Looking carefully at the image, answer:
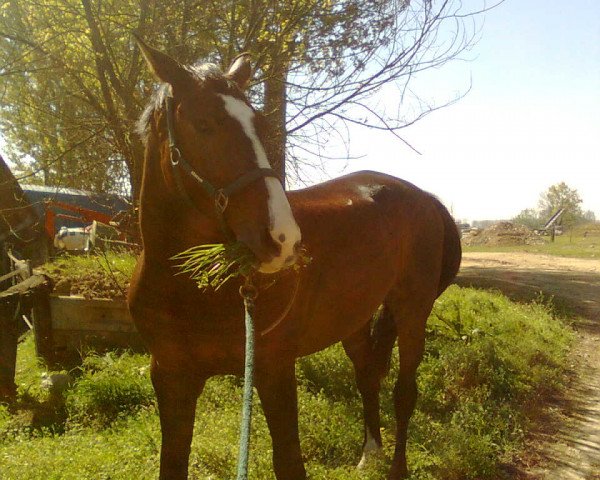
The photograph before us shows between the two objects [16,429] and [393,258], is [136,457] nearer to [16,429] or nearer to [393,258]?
[16,429]

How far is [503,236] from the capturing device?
29.9m

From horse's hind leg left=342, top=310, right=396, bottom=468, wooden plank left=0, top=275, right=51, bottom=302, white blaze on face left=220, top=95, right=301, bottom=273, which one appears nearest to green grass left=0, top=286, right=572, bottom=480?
horse's hind leg left=342, top=310, right=396, bottom=468

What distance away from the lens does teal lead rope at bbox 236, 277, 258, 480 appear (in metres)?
1.62

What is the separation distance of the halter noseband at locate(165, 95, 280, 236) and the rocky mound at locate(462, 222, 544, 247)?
29.5 m

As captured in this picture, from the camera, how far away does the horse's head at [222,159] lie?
1.74 meters

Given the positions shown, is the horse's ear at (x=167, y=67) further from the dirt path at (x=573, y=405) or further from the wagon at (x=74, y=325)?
the wagon at (x=74, y=325)

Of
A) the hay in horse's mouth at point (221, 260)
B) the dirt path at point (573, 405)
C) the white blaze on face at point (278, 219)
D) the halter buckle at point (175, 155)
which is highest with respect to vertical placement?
the halter buckle at point (175, 155)

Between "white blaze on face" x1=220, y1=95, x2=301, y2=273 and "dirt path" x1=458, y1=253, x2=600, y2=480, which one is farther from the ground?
"white blaze on face" x1=220, y1=95, x2=301, y2=273

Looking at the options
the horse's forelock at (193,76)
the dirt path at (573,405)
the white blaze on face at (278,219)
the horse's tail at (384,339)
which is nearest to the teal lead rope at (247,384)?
the white blaze on face at (278,219)

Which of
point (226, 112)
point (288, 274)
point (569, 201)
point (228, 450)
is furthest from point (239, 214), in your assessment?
point (569, 201)

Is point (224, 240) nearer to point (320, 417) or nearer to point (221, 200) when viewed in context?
point (221, 200)

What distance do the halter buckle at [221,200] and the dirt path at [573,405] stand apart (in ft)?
9.61

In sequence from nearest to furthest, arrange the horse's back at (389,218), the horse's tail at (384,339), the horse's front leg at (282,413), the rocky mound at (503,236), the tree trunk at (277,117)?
the horse's front leg at (282,413)
the horse's back at (389,218)
the horse's tail at (384,339)
the tree trunk at (277,117)
the rocky mound at (503,236)

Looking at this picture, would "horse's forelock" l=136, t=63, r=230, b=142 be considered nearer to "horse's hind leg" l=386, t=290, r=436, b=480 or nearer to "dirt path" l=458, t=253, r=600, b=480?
"horse's hind leg" l=386, t=290, r=436, b=480
